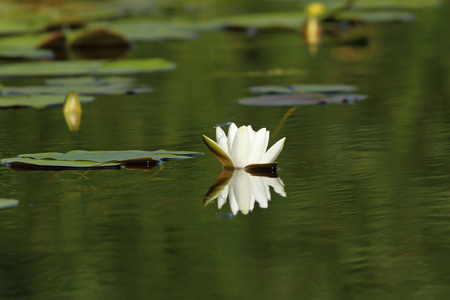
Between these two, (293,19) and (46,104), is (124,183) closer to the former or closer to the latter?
(46,104)

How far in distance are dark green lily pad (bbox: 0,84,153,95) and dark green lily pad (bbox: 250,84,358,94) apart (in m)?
0.73

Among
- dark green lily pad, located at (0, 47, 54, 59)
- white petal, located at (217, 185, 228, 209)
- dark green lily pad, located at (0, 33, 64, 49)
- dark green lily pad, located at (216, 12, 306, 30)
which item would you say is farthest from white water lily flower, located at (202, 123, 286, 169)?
dark green lily pad, located at (216, 12, 306, 30)

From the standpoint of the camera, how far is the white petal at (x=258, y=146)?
3.03 meters

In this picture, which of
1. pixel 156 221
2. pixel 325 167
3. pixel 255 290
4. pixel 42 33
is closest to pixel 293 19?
pixel 42 33

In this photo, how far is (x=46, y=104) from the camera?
4.71 meters

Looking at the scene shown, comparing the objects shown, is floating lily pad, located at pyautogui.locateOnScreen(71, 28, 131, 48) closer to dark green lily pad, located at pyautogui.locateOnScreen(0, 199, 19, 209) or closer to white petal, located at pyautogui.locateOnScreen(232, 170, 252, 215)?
white petal, located at pyautogui.locateOnScreen(232, 170, 252, 215)

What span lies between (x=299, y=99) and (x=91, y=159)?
1.64 meters

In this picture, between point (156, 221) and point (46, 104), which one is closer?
point (156, 221)

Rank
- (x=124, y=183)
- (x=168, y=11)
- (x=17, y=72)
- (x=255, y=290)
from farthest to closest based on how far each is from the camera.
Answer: (x=168, y=11) → (x=17, y=72) → (x=124, y=183) → (x=255, y=290)

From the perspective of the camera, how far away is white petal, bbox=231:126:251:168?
3.02 metres

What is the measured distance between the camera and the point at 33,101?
480 cm

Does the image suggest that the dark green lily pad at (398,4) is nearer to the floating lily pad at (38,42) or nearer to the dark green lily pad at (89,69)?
the floating lily pad at (38,42)

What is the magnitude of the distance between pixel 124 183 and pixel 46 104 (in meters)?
1.84

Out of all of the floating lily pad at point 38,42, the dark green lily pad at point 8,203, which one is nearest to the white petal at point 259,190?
the dark green lily pad at point 8,203
